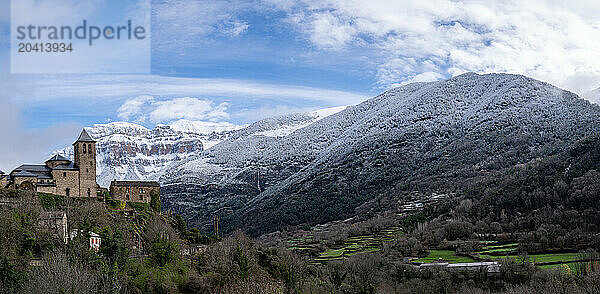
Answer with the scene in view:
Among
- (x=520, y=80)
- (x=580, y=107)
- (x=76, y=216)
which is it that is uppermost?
(x=520, y=80)

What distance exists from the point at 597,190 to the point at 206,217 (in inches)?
3844

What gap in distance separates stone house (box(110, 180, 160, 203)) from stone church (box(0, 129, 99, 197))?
3865 mm

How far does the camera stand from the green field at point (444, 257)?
226ft

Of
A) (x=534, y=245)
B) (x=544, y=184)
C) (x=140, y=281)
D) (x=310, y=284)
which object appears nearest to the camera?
(x=140, y=281)

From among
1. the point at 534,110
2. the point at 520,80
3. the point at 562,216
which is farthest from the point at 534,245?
the point at 520,80

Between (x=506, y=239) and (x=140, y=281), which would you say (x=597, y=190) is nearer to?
(x=506, y=239)

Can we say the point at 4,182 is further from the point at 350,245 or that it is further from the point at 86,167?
the point at 350,245

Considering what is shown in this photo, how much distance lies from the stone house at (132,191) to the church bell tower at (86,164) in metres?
3.86

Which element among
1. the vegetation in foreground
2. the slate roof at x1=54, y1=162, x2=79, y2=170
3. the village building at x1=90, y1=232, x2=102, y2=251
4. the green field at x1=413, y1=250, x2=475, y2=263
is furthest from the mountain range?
the village building at x1=90, y1=232, x2=102, y2=251

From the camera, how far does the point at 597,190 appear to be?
79875 millimetres

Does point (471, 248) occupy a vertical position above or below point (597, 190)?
below

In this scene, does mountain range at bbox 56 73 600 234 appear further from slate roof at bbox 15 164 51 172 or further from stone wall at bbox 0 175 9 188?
stone wall at bbox 0 175 9 188

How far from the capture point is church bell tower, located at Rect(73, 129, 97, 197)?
49.2 metres

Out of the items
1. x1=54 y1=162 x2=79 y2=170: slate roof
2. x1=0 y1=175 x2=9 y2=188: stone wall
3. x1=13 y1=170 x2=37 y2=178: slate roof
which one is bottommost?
x1=0 y1=175 x2=9 y2=188: stone wall
